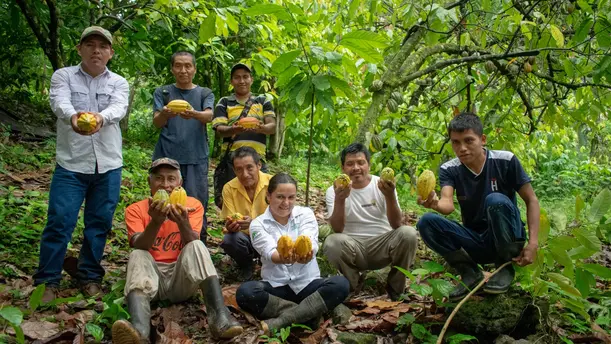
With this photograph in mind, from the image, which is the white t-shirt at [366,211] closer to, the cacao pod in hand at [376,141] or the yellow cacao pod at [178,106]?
the cacao pod in hand at [376,141]

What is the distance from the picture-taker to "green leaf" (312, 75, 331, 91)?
10.1ft

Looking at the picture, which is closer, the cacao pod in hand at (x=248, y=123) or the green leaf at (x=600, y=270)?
the green leaf at (x=600, y=270)

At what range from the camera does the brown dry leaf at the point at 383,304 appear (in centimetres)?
292

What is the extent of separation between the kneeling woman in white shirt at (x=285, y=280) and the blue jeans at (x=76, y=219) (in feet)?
3.40

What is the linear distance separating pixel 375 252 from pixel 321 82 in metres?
1.20

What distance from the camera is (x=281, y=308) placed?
2.83 meters

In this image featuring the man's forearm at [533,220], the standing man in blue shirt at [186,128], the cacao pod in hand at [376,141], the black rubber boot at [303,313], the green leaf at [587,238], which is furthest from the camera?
the cacao pod in hand at [376,141]

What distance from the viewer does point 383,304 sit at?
3.00 metres

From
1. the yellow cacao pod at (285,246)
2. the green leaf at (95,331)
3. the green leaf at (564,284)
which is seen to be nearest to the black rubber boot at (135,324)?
the green leaf at (95,331)

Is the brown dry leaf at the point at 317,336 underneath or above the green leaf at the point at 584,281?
underneath

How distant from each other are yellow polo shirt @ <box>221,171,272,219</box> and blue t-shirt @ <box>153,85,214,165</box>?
0.37 m

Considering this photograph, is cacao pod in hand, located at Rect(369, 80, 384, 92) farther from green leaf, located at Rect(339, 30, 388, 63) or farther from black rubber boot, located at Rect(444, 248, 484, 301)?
black rubber boot, located at Rect(444, 248, 484, 301)

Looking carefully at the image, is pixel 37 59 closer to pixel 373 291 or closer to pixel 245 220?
pixel 245 220

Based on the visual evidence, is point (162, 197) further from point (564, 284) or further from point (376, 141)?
point (564, 284)
